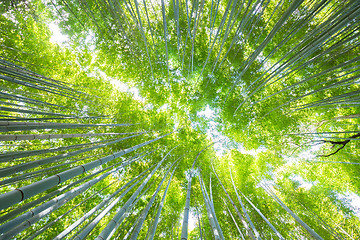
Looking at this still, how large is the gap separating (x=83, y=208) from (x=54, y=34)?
5.05m

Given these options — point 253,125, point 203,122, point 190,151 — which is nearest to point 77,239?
point 190,151

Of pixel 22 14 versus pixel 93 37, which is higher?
pixel 22 14

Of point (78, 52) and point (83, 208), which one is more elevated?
point (78, 52)

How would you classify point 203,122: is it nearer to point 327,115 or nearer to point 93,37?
point 327,115

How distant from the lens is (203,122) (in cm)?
539

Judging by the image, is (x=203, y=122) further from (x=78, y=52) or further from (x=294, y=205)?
(x=78, y=52)

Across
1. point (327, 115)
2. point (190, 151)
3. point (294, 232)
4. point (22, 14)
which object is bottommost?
point (294, 232)

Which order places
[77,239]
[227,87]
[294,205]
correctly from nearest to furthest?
[77,239] → [294,205] → [227,87]

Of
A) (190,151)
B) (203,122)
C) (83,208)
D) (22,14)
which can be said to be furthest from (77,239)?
(22,14)

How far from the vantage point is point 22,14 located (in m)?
4.15

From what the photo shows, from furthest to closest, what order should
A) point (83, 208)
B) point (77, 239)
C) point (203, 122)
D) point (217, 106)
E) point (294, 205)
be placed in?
point (203, 122)
point (217, 106)
point (294, 205)
point (83, 208)
point (77, 239)

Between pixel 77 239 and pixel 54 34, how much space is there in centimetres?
556

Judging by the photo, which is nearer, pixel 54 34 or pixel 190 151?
pixel 54 34

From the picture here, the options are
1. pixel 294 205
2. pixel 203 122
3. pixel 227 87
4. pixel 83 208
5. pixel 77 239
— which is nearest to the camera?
pixel 77 239
